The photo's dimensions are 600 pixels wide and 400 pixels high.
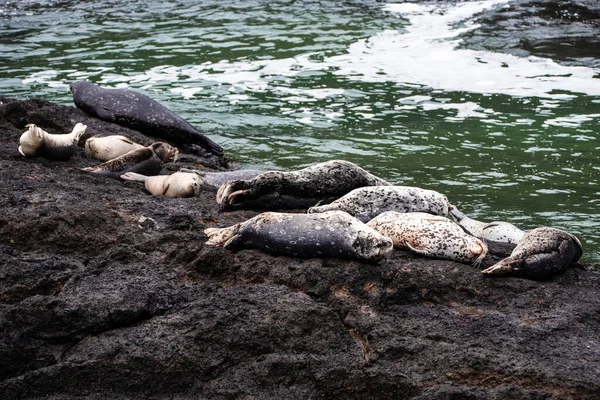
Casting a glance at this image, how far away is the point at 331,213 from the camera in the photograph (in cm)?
482

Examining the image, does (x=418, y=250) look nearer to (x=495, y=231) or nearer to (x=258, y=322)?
(x=495, y=231)

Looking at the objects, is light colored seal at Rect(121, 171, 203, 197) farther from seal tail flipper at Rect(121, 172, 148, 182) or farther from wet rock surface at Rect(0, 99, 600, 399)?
wet rock surface at Rect(0, 99, 600, 399)

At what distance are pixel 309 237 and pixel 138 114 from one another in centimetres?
426

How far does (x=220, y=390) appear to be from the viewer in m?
3.64

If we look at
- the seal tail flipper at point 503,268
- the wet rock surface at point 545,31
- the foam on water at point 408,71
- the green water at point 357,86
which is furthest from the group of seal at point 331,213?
the wet rock surface at point 545,31

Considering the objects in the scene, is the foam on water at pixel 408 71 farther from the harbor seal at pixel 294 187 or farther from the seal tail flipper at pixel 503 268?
the seal tail flipper at pixel 503 268

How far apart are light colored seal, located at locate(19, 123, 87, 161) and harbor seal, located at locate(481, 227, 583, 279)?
3.55 metres

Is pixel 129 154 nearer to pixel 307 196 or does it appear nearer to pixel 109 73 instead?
pixel 307 196

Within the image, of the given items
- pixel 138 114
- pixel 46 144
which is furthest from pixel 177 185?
pixel 138 114

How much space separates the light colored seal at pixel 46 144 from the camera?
6.27 meters

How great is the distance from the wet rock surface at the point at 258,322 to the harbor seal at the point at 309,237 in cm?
7

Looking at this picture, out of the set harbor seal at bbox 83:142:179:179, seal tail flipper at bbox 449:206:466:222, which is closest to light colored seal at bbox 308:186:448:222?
seal tail flipper at bbox 449:206:466:222

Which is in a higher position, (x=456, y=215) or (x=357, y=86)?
(x=456, y=215)

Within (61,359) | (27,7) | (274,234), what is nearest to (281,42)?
(27,7)
